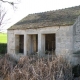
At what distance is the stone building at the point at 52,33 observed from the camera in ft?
42.0

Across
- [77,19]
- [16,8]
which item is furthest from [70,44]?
[16,8]

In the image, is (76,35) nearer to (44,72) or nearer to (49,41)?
(44,72)

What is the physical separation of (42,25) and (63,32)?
1.98 metres

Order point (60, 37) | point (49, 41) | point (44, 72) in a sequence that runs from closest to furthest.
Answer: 1. point (44, 72)
2. point (60, 37)
3. point (49, 41)

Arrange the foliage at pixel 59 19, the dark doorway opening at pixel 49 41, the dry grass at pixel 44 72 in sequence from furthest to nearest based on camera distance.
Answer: the dark doorway opening at pixel 49 41 < the foliage at pixel 59 19 < the dry grass at pixel 44 72

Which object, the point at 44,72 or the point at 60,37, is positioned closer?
the point at 44,72

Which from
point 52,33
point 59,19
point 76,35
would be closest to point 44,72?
point 76,35

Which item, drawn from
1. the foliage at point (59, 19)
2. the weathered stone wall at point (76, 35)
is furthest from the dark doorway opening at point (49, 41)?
the weathered stone wall at point (76, 35)

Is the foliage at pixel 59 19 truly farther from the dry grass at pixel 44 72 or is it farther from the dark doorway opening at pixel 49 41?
the dry grass at pixel 44 72

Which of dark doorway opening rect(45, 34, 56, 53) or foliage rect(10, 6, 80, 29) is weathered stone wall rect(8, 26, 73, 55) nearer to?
foliage rect(10, 6, 80, 29)

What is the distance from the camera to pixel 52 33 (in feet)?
46.5

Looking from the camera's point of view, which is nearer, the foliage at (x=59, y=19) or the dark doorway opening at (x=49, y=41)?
the foliage at (x=59, y=19)

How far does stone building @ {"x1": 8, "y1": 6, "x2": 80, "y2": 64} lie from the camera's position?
12.8 meters

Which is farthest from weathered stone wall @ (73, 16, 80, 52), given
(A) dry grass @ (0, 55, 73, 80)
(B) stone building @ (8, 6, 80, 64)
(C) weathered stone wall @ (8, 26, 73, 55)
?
(A) dry grass @ (0, 55, 73, 80)
